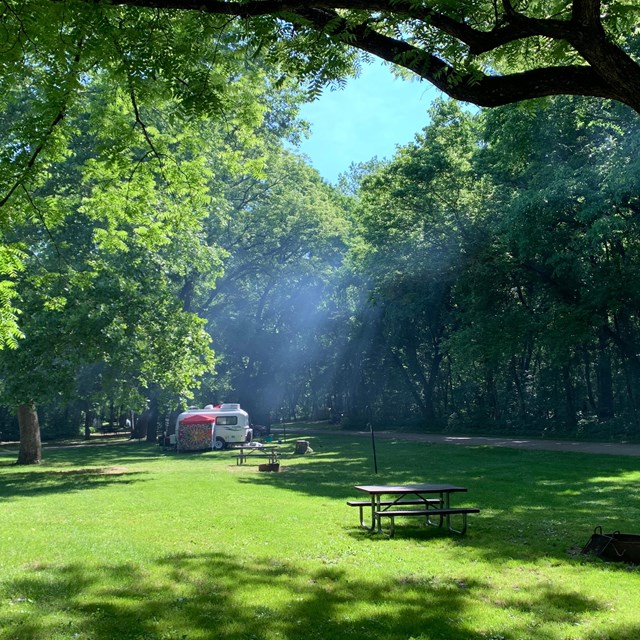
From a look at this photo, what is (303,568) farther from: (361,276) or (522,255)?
(361,276)

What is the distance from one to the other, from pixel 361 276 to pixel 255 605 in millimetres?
37916

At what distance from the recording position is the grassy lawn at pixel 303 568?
5.25 m

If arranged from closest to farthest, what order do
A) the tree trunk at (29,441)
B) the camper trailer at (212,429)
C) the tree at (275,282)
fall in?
1. the tree trunk at (29,441)
2. the camper trailer at (212,429)
3. the tree at (275,282)

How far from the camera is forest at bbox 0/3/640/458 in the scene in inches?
319

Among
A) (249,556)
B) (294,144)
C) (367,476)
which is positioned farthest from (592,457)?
(294,144)

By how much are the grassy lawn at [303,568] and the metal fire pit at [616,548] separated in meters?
0.20

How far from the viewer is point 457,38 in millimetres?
5555

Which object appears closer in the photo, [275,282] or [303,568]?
[303,568]

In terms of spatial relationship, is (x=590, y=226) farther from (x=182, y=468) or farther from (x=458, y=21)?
(x=458, y=21)

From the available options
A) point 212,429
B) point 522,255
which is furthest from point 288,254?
point 522,255

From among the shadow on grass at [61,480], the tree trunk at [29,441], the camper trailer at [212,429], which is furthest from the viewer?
the camper trailer at [212,429]

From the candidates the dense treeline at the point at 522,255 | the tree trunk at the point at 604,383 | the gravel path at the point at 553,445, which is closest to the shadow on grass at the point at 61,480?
the gravel path at the point at 553,445

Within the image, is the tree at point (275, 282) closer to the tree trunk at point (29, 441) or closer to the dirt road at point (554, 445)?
the tree trunk at point (29, 441)

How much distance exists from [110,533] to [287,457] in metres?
17.2
